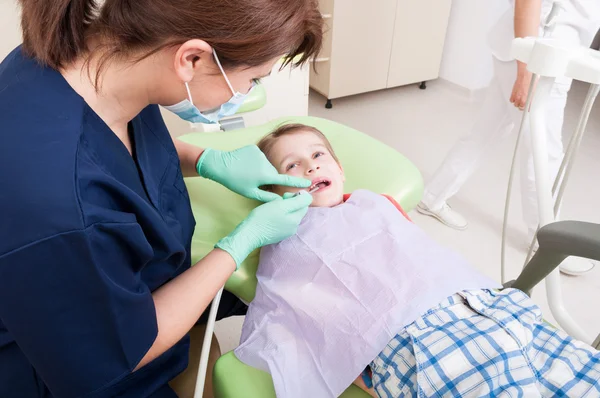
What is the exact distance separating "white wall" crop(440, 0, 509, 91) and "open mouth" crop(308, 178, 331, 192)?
250cm

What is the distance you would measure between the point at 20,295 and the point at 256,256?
2.07 ft

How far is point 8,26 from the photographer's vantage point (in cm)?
149

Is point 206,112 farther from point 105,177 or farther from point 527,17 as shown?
Result: point 527,17

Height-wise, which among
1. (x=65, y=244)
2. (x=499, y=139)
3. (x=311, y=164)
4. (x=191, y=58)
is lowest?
(x=499, y=139)

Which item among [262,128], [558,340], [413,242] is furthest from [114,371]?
[262,128]

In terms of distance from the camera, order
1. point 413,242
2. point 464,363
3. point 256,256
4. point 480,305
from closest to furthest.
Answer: point 464,363 → point 480,305 → point 413,242 → point 256,256

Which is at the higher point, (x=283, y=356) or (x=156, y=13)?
(x=156, y=13)

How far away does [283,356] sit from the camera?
87 centimetres

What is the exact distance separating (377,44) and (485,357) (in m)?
2.80

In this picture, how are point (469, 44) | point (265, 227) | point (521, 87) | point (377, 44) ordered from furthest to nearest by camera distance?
point (469, 44)
point (377, 44)
point (521, 87)
point (265, 227)

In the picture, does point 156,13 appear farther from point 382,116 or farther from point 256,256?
point 382,116

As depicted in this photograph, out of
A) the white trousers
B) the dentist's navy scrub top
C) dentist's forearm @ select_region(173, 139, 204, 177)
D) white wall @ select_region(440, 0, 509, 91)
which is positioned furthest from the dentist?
white wall @ select_region(440, 0, 509, 91)

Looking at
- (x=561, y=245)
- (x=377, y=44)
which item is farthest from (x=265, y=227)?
(x=377, y=44)

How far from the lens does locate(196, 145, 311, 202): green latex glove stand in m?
1.12
